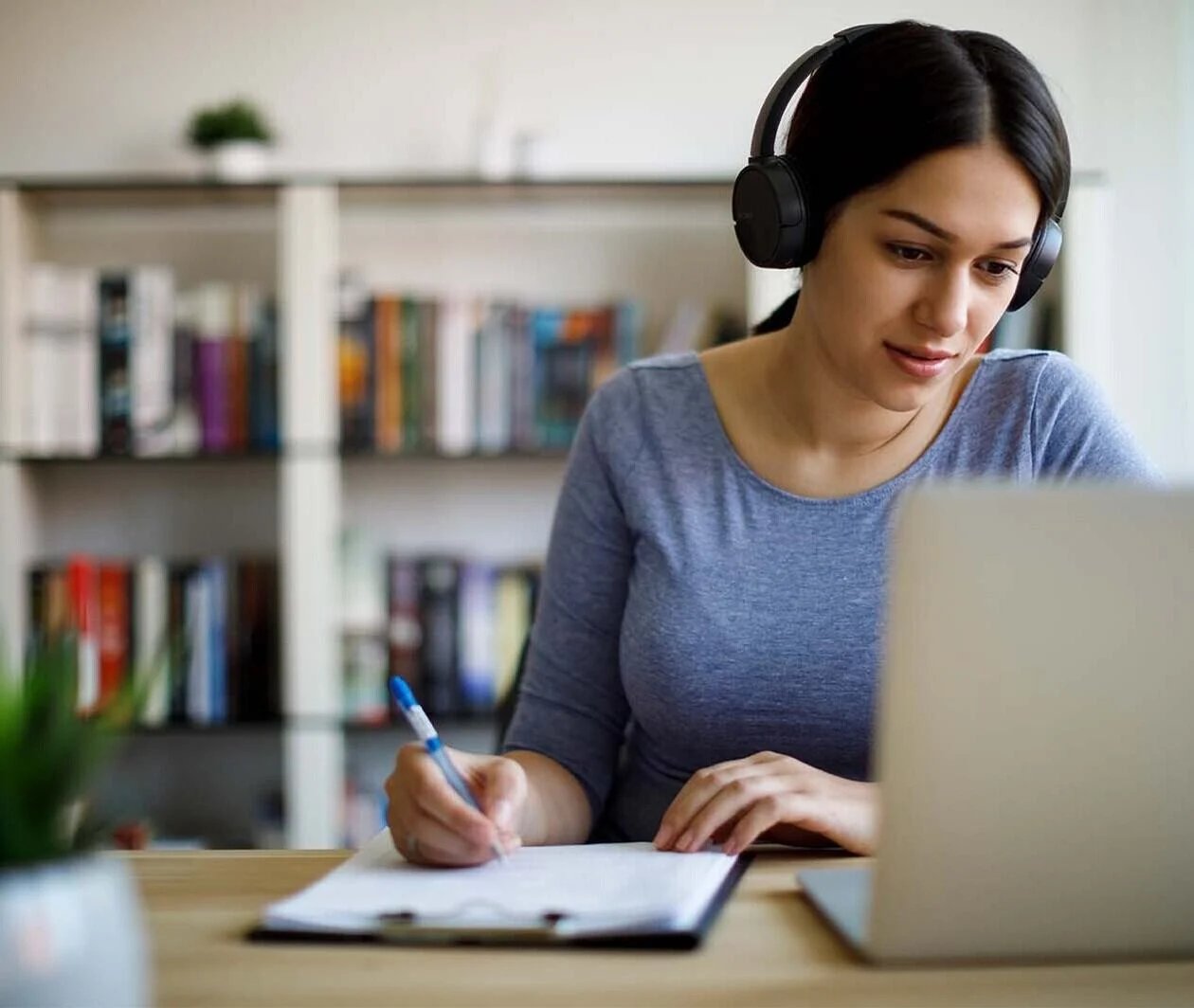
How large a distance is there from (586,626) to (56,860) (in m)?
0.80

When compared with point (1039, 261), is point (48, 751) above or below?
below

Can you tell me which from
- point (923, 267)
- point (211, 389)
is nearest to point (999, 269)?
point (923, 267)

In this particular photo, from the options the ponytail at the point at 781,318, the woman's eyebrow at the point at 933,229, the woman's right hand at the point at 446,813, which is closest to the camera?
the woman's right hand at the point at 446,813

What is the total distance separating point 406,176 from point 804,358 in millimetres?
1551

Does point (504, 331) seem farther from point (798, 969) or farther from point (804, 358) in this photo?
point (798, 969)

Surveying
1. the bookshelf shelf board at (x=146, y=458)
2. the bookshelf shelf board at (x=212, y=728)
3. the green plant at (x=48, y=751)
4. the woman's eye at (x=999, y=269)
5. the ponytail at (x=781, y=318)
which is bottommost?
the bookshelf shelf board at (x=212, y=728)

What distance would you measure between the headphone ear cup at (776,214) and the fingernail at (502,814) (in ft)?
1.71

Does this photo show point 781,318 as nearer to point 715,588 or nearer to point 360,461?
point 715,588

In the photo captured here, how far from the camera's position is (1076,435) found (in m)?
1.29

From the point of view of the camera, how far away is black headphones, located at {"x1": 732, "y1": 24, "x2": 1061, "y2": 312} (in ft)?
3.96

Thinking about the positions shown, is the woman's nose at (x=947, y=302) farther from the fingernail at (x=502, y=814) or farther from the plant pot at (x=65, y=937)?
the plant pot at (x=65, y=937)

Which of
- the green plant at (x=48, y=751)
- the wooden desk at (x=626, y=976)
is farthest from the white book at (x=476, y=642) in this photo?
the green plant at (x=48, y=751)

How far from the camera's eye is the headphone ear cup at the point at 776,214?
1.21 meters

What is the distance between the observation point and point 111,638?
106 inches
